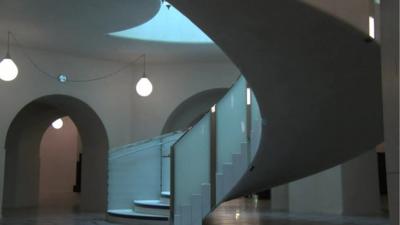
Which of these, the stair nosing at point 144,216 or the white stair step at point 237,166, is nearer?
the white stair step at point 237,166

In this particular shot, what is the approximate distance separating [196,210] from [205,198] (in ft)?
0.89

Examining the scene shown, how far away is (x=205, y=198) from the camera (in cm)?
789

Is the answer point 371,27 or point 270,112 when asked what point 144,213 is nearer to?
point 270,112

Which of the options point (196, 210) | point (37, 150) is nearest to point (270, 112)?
point (196, 210)

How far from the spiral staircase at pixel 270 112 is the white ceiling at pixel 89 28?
2.51 meters

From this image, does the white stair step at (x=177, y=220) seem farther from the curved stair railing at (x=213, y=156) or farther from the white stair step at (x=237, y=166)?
the white stair step at (x=237, y=166)

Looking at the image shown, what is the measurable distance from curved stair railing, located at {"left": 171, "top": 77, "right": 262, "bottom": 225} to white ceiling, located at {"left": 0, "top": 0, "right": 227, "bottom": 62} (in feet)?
7.46

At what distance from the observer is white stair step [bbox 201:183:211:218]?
784cm

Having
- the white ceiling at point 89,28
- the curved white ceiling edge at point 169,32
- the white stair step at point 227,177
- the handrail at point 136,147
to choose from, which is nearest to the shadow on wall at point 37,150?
the white ceiling at point 89,28

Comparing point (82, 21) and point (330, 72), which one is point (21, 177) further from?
point (330, 72)

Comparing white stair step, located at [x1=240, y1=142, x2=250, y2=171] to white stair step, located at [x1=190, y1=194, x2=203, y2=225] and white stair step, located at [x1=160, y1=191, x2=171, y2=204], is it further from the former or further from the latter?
white stair step, located at [x1=160, y1=191, x2=171, y2=204]

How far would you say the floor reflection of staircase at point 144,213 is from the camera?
8961 mm

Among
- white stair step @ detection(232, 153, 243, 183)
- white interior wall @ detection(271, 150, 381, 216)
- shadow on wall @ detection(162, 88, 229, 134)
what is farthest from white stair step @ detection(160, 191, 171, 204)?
white interior wall @ detection(271, 150, 381, 216)

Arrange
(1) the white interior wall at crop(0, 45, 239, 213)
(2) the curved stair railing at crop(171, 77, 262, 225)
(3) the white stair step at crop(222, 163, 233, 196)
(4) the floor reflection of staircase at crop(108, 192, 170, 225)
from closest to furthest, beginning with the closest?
(2) the curved stair railing at crop(171, 77, 262, 225) < (3) the white stair step at crop(222, 163, 233, 196) < (4) the floor reflection of staircase at crop(108, 192, 170, 225) < (1) the white interior wall at crop(0, 45, 239, 213)
